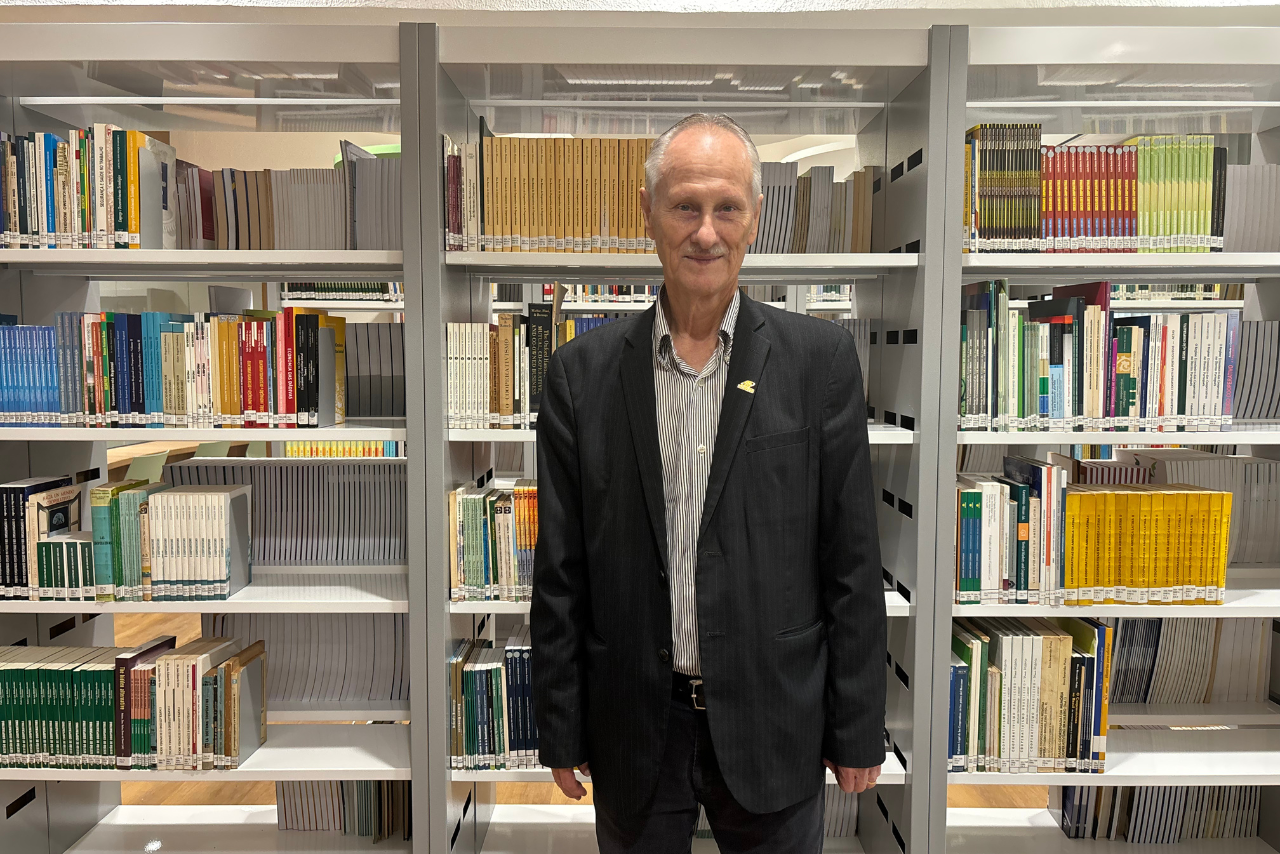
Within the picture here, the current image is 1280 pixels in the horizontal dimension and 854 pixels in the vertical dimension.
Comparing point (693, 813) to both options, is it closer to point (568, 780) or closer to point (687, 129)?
point (568, 780)

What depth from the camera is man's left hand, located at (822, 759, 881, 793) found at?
4.84 ft

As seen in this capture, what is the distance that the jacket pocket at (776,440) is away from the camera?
142 cm

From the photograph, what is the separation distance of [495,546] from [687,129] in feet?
3.79

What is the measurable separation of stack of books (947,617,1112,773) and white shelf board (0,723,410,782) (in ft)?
4.67

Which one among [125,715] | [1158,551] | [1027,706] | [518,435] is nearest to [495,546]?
[518,435]

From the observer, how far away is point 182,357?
6.61 ft

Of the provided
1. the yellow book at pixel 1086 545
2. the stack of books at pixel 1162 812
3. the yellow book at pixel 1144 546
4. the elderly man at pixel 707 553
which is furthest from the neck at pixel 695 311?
the stack of books at pixel 1162 812

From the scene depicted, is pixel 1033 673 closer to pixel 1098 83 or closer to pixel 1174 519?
pixel 1174 519

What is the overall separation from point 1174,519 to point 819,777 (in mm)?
1243

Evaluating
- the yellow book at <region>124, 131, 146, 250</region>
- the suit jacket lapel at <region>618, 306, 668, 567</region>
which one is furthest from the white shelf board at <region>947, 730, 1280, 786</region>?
the yellow book at <region>124, 131, 146, 250</region>

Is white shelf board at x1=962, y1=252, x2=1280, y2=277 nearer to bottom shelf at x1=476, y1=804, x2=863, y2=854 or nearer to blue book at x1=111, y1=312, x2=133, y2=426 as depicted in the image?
bottom shelf at x1=476, y1=804, x2=863, y2=854

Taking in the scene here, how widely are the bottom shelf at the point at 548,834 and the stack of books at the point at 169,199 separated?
1731mm

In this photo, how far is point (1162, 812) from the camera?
7.88 ft

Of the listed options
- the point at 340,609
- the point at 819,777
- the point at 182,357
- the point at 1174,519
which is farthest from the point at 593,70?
the point at 1174,519
